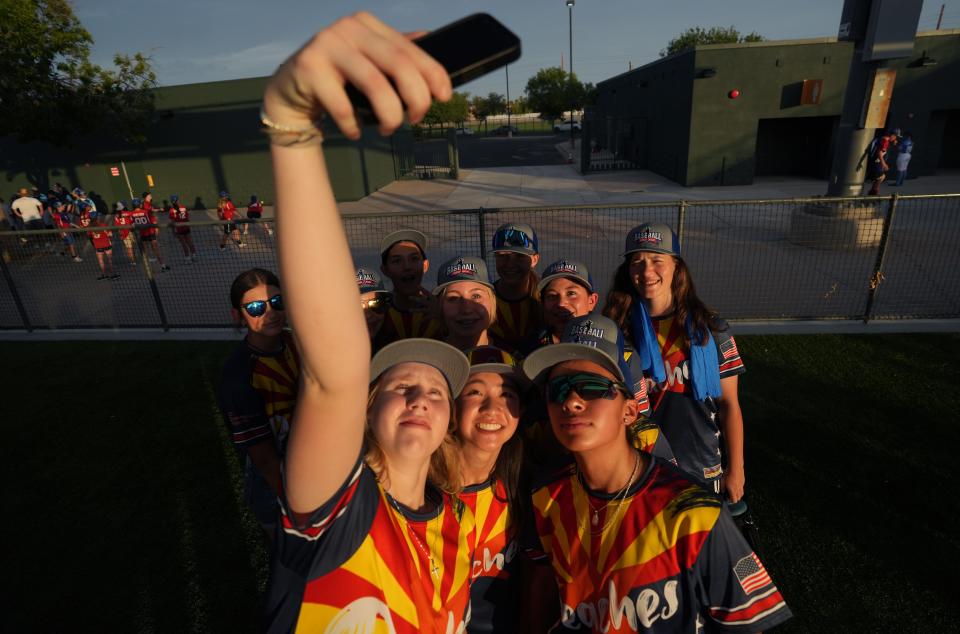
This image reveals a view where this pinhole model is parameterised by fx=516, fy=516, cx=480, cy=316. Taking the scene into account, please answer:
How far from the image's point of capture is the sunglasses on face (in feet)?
14.0

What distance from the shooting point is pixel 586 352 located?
218cm

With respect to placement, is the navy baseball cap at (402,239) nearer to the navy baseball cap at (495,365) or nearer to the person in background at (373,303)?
the person in background at (373,303)

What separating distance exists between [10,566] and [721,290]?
925cm

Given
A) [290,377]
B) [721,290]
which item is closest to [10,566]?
[290,377]

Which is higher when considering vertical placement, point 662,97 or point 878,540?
point 662,97

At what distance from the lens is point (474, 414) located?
7.06 feet

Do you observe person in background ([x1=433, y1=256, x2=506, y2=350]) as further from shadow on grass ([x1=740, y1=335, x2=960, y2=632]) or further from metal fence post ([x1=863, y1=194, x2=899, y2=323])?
metal fence post ([x1=863, y1=194, x2=899, y2=323])

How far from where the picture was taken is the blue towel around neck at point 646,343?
3049 mm

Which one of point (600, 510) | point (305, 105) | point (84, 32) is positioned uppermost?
point (84, 32)

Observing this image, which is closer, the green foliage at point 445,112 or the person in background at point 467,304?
the person in background at point 467,304

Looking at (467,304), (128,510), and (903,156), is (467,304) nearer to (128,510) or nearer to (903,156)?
(128,510)

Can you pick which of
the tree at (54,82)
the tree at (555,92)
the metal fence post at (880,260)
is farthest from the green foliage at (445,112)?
the metal fence post at (880,260)

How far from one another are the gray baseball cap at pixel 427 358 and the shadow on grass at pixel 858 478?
8.98 ft

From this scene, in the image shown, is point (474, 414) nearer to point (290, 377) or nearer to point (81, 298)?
point (290, 377)
